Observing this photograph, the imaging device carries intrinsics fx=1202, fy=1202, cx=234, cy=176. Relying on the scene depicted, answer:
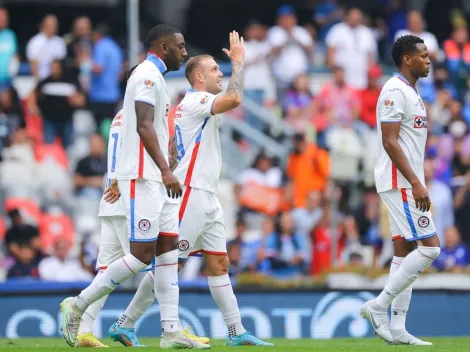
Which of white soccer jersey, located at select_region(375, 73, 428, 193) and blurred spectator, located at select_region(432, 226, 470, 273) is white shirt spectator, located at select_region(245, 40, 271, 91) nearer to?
blurred spectator, located at select_region(432, 226, 470, 273)

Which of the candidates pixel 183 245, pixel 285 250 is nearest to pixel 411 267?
pixel 183 245

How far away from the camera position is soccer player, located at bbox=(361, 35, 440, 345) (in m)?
10.5

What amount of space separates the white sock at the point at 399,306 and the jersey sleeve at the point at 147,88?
277 cm

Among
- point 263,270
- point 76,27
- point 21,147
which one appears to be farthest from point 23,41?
point 263,270

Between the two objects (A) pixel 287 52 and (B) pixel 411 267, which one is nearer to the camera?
(B) pixel 411 267

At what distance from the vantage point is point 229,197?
18.5 meters

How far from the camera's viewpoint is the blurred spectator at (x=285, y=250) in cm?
1667

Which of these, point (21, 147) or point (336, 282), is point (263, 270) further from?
point (21, 147)

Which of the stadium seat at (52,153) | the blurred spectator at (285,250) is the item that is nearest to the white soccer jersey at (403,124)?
the blurred spectator at (285,250)

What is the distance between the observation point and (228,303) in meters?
10.4

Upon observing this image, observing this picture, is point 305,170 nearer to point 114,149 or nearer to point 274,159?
point 274,159

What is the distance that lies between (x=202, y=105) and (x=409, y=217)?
2057mm

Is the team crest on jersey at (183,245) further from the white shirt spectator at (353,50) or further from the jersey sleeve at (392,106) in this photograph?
the white shirt spectator at (353,50)

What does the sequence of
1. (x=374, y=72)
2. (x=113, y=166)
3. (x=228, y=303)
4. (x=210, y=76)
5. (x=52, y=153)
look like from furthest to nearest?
(x=374, y=72) → (x=52, y=153) → (x=210, y=76) → (x=228, y=303) → (x=113, y=166)
